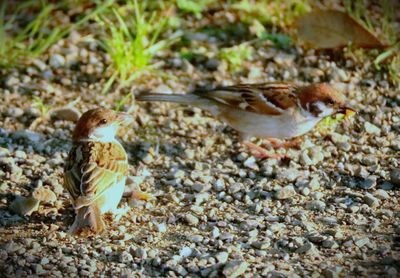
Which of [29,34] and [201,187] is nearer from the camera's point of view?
[201,187]

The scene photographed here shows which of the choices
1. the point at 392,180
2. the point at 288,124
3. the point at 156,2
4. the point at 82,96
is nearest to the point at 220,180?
the point at 288,124

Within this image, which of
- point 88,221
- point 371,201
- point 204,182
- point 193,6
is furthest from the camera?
point 193,6

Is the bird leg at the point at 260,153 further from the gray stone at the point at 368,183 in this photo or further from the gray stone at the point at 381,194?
the gray stone at the point at 381,194

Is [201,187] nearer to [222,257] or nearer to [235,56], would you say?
[222,257]

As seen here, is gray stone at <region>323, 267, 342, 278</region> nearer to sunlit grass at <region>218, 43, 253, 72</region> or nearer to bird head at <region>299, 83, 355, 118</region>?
bird head at <region>299, 83, 355, 118</region>

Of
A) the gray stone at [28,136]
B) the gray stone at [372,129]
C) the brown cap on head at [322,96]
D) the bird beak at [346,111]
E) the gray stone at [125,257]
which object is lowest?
the gray stone at [125,257]

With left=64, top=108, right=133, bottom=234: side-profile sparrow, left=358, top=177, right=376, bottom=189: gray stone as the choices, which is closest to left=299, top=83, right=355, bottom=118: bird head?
left=358, top=177, right=376, bottom=189: gray stone

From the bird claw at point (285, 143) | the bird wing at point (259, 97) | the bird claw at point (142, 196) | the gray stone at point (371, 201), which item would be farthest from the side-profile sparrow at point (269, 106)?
the bird claw at point (142, 196)

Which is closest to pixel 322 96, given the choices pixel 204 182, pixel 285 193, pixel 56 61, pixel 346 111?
pixel 346 111
